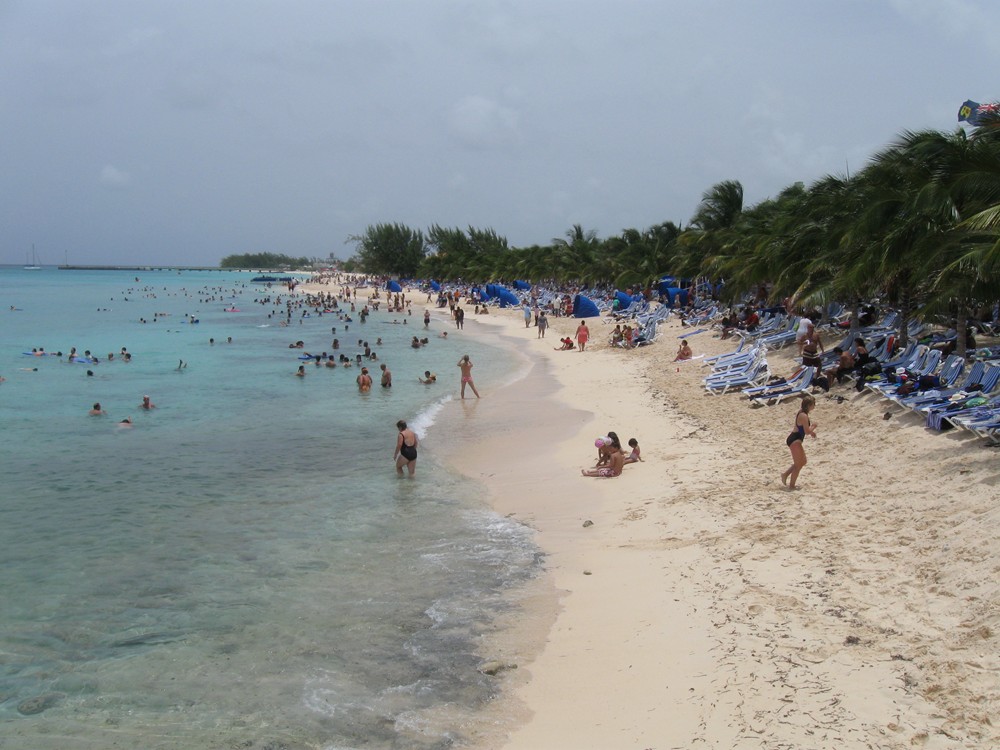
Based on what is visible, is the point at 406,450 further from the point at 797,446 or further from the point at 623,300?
the point at 623,300

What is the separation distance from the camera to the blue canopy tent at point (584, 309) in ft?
129

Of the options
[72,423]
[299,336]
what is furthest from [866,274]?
[299,336]

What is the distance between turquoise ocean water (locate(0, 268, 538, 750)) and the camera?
5867 millimetres

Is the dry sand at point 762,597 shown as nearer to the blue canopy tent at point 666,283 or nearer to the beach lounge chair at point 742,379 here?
A: the beach lounge chair at point 742,379

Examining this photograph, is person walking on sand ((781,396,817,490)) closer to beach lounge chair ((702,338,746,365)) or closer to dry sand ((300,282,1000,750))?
dry sand ((300,282,1000,750))

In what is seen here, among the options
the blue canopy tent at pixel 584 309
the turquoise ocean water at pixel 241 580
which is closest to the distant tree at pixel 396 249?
the blue canopy tent at pixel 584 309

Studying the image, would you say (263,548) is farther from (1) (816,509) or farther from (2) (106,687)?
(1) (816,509)

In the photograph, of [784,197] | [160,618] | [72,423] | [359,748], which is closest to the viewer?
[359,748]

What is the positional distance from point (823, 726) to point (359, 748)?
2.95 metres

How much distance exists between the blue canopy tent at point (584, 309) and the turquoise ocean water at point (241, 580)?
70.3 feet

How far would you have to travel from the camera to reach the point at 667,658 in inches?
235

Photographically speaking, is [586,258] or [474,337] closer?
[474,337]

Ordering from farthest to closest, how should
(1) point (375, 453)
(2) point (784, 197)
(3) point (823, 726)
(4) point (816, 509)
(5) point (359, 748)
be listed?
(2) point (784, 197) → (1) point (375, 453) → (4) point (816, 509) → (5) point (359, 748) → (3) point (823, 726)

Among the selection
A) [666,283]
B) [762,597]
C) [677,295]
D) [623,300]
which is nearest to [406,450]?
[762,597]
